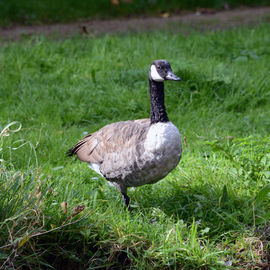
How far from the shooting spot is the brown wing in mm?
3652

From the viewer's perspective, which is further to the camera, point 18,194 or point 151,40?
point 151,40

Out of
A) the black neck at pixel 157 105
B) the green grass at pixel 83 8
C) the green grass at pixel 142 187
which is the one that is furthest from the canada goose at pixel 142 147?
the green grass at pixel 83 8

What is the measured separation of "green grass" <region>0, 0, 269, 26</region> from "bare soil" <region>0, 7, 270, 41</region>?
0.25 meters

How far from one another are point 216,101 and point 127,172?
2.68m

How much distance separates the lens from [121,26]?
9.18 m

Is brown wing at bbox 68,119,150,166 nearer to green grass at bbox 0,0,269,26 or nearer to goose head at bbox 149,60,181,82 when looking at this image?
goose head at bbox 149,60,181,82

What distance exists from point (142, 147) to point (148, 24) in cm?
623

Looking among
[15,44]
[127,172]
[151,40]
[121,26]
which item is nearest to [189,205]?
[127,172]

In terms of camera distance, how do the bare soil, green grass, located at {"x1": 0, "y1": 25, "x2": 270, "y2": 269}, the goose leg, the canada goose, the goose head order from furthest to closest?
the bare soil
the goose leg
the goose head
the canada goose
green grass, located at {"x1": 0, "y1": 25, "x2": 270, "y2": 269}

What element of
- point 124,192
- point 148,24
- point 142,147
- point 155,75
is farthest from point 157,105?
point 148,24

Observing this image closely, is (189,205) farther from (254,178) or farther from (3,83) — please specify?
(3,83)

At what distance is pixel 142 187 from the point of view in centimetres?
431

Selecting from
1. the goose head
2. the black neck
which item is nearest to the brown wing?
the black neck

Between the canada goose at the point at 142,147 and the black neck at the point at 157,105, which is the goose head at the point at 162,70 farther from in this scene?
the black neck at the point at 157,105
